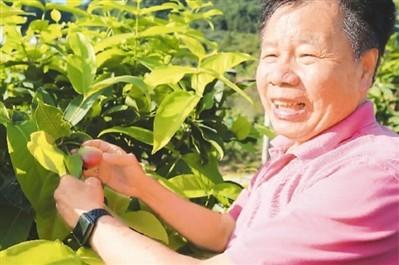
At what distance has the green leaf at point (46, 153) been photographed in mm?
1334

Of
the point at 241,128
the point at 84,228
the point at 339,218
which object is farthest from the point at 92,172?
the point at 241,128

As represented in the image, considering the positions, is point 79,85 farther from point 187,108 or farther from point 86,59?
point 187,108

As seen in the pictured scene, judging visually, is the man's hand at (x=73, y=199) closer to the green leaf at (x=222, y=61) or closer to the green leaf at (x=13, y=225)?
the green leaf at (x=13, y=225)

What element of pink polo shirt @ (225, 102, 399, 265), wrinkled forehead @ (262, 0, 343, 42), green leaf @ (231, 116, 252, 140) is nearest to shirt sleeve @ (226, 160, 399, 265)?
pink polo shirt @ (225, 102, 399, 265)

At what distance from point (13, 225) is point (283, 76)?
0.58 meters

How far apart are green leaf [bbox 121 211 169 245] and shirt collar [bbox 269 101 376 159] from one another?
304mm

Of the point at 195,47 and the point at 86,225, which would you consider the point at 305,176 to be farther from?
the point at 195,47

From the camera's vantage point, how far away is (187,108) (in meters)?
1.58

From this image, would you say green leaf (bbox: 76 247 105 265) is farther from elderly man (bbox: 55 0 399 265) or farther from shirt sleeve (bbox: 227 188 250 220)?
shirt sleeve (bbox: 227 188 250 220)

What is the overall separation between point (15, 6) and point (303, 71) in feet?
3.01

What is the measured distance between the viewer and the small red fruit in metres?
1.44

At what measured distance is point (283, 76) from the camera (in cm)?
147

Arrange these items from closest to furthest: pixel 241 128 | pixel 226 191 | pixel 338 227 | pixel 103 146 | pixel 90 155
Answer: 1. pixel 338 227
2. pixel 90 155
3. pixel 103 146
4. pixel 226 191
5. pixel 241 128

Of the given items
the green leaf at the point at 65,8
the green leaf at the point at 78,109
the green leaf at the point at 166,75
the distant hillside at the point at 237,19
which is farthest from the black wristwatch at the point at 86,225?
the distant hillside at the point at 237,19
